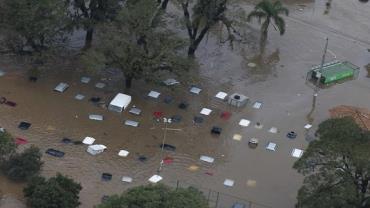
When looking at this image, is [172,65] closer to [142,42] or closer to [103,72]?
[142,42]

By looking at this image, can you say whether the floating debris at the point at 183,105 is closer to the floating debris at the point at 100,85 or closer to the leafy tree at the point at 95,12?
the floating debris at the point at 100,85

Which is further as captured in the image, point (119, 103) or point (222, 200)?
point (119, 103)

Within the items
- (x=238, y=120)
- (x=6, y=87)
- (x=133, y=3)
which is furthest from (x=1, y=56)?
(x=238, y=120)

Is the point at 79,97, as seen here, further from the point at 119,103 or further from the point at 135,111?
the point at 135,111

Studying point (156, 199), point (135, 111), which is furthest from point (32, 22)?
point (156, 199)

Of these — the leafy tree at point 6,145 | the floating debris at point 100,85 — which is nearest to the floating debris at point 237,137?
the floating debris at point 100,85

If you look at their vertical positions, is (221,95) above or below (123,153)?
above
